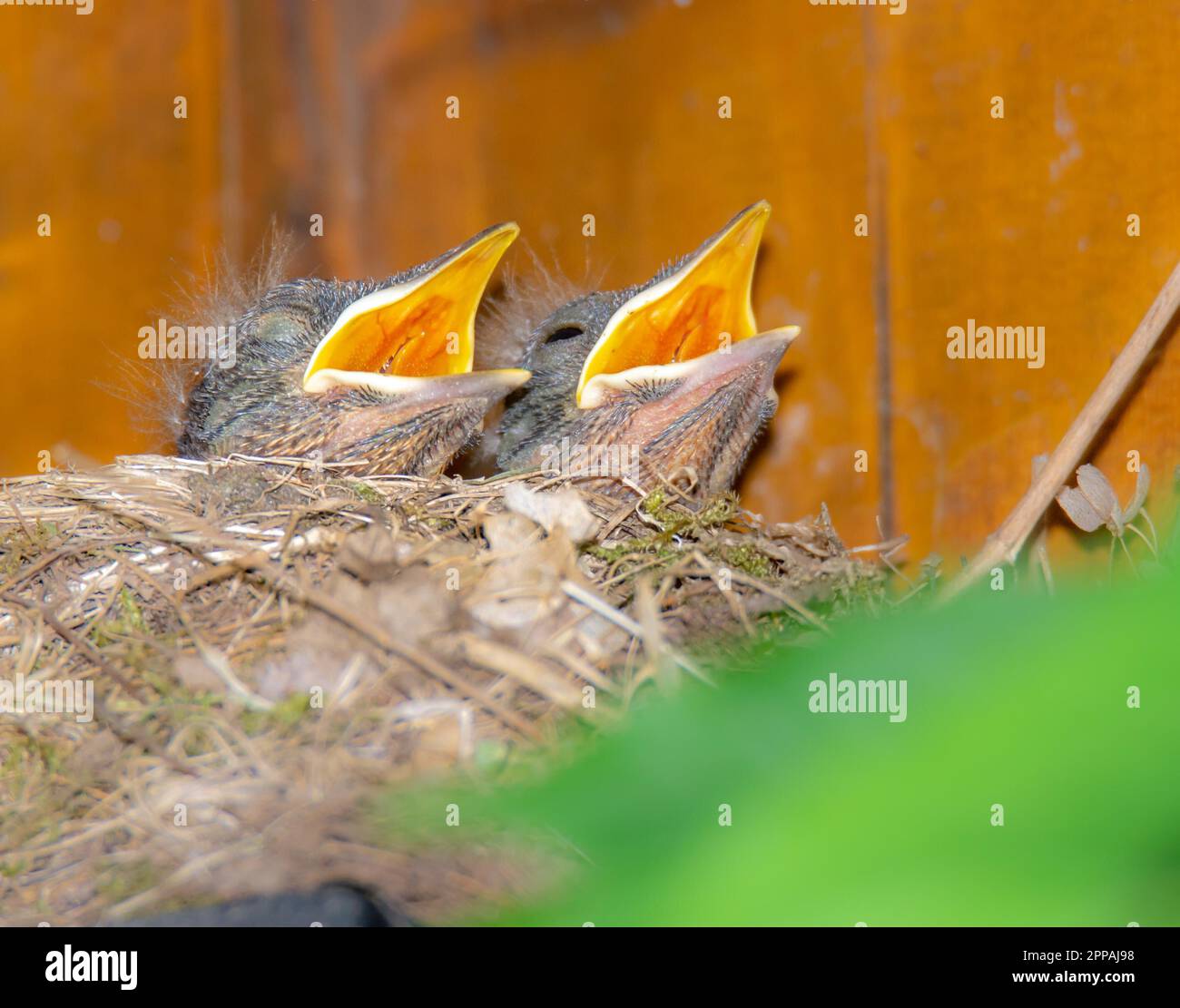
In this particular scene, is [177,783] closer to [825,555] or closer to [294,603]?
[294,603]

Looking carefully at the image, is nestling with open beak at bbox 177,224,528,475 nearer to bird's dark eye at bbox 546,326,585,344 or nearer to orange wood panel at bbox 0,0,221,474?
bird's dark eye at bbox 546,326,585,344

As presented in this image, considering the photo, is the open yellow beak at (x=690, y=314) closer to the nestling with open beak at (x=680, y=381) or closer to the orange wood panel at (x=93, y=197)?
the nestling with open beak at (x=680, y=381)

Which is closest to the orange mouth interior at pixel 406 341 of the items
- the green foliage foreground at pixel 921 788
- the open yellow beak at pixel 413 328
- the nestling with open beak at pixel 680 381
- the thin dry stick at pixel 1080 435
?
the open yellow beak at pixel 413 328

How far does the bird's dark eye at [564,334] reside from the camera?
6.66 feet

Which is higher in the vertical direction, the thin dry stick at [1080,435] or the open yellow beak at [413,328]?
the open yellow beak at [413,328]

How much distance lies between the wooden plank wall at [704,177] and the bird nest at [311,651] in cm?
39

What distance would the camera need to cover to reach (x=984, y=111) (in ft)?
5.37

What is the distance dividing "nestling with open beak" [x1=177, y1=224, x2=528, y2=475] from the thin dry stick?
79cm

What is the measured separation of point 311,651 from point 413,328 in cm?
88

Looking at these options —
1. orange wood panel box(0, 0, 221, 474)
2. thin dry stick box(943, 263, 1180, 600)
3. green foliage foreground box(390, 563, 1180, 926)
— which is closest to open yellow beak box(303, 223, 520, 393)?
orange wood panel box(0, 0, 221, 474)

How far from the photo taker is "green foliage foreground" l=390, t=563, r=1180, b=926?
0.30 m

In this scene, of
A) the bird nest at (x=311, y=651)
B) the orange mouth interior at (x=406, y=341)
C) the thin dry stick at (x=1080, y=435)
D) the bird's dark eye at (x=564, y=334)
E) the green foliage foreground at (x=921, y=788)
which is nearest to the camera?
the green foliage foreground at (x=921, y=788)

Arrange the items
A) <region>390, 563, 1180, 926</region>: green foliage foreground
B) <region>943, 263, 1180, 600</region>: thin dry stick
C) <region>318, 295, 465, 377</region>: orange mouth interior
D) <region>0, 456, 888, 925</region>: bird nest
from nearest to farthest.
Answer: <region>390, 563, 1180, 926</region>: green foliage foreground < <region>0, 456, 888, 925</region>: bird nest < <region>943, 263, 1180, 600</region>: thin dry stick < <region>318, 295, 465, 377</region>: orange mouth interior
